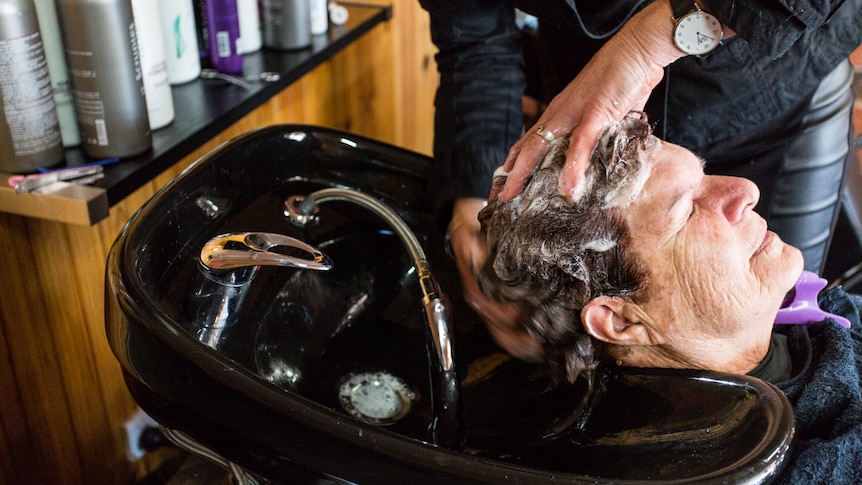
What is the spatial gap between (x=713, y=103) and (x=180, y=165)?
94cm

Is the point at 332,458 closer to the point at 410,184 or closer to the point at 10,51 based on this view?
the point at 410,184

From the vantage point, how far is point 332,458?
74 cm

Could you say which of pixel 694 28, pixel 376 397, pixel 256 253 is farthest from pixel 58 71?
pixel 694 28

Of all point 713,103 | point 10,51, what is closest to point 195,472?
point 10,51

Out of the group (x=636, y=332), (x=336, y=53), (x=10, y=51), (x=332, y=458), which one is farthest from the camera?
(x=336, y=53)

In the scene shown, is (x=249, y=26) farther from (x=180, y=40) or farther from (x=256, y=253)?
(x=256, y=253)

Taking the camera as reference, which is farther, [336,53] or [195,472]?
[336,53]

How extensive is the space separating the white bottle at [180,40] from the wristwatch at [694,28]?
934 millimetres

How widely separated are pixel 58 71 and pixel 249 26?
0.60 meters

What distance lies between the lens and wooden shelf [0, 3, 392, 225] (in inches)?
45.1

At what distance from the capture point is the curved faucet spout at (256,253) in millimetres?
899

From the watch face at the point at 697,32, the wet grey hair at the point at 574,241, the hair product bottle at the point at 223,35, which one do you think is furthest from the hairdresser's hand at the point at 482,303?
the hair product bottle at the point at 223,35

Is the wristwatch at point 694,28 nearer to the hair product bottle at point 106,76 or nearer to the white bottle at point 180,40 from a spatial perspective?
the hair product bottle at point 106,76

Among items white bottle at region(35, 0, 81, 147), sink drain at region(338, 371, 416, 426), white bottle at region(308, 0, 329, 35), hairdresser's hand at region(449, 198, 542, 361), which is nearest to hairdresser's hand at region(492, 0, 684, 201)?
hairdresser's hand at region(449, 198, 542, 361)
